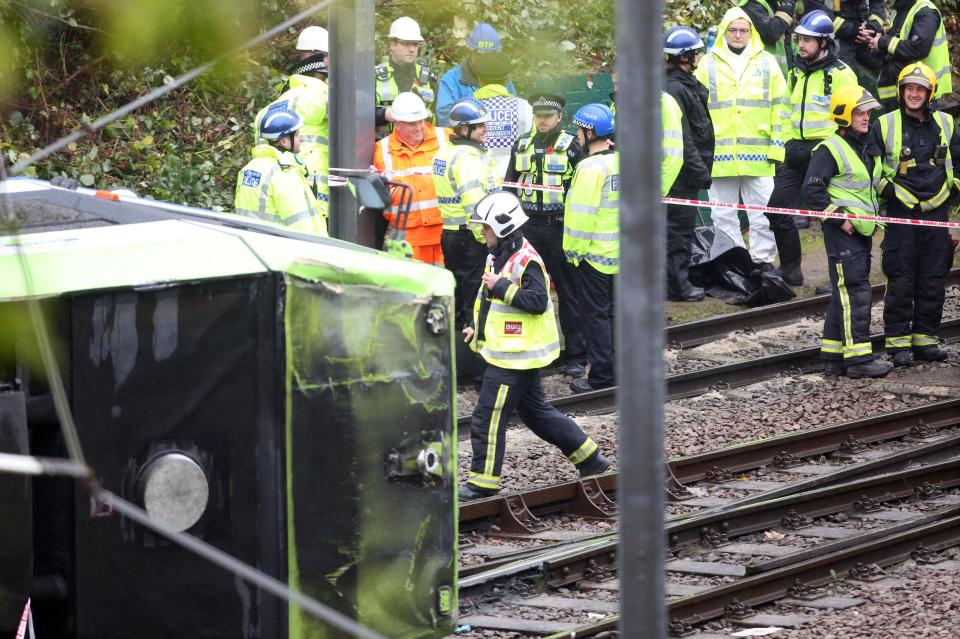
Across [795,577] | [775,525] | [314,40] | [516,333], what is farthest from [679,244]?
[795,577]

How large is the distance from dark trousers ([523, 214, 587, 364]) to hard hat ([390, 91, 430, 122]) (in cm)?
189

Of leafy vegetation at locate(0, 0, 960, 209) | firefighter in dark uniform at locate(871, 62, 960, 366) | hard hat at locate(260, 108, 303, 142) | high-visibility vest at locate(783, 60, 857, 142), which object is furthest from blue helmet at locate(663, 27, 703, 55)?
leafy vegetation at locate(0, 0, 960, 209)

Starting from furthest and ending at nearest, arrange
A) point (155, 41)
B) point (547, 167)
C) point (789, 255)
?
point (789, 255) → point (547, 167) → point (155, 41)

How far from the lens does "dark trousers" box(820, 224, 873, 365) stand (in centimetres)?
1307

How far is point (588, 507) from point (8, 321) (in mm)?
6123

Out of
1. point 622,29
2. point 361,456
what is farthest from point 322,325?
point 622,29

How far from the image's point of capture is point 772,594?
8172 millimetres

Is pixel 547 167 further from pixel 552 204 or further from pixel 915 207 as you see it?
pixel 915 207

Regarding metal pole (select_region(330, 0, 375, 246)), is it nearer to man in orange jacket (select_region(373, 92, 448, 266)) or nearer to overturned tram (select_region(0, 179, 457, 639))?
man in orange jacket (select_region(373, 92, 448, 266))

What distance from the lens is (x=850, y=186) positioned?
517 inches

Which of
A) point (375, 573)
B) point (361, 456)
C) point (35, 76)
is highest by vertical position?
point (35, 76)

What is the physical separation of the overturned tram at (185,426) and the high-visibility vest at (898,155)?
8.81 meters

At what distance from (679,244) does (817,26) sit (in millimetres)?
2498

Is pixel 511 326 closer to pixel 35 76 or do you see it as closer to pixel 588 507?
pixel 588 507
